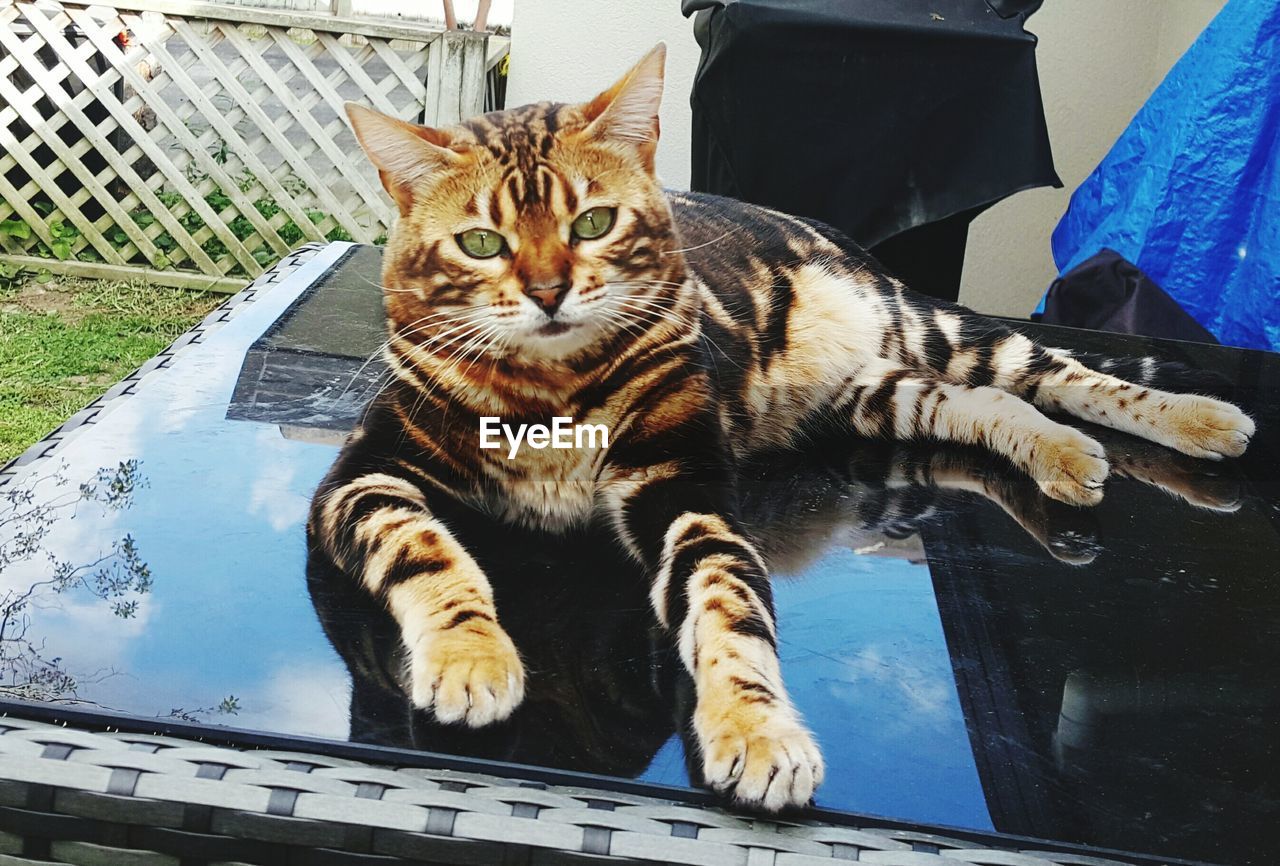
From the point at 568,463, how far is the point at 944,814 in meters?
0.52

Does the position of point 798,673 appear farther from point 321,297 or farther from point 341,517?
point 321,297

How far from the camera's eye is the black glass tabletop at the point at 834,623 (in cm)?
81

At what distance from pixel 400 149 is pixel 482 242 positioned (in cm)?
12

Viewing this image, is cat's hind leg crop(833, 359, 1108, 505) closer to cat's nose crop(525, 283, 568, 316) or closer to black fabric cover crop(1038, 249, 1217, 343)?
cat's nose crop(525, 283, 568, 316)

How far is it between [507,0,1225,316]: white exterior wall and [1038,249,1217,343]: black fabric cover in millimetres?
1013

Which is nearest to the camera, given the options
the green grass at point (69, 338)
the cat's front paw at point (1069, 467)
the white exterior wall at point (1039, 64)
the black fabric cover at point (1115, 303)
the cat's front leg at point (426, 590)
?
the cat's front leg at point (426, 590)

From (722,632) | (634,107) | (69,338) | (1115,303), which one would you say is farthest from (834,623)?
(69,338)

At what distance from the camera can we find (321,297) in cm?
189

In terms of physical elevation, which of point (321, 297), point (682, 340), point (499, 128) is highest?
point (499, 128)

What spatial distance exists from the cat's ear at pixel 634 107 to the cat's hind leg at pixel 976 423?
1.63 feet

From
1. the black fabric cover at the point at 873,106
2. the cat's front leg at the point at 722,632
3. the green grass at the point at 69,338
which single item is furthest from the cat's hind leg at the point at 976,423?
the green grass at the point at 69,338

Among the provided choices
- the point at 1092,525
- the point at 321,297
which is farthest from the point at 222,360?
the point at 1092,525

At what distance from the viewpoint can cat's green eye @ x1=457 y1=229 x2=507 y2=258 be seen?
3.51 feet

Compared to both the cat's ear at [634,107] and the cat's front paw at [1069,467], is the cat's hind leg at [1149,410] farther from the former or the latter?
the cat's ear at [634,107]
